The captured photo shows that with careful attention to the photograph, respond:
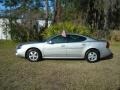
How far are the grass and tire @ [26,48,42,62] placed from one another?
31cm

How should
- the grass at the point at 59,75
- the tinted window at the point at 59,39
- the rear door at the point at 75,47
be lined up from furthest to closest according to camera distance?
the tinted window at the point at 59,39, the rear door at the point at 75,47, the grass at the point at 59,75

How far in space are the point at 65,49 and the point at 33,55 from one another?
165 centimetres

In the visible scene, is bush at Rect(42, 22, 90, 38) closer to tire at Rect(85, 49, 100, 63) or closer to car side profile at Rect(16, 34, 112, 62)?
car side profile at Rect(16, 34, 112, 62)

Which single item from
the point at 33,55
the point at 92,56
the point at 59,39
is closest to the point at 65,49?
the point at 59,39

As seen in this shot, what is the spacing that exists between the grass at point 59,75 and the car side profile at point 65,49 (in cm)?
32

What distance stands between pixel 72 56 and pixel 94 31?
1616cm

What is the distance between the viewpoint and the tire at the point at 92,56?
16875 mm

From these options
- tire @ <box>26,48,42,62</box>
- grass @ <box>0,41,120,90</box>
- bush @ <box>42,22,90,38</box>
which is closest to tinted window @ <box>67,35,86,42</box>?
grass @ <box>0,41,120,90</box>

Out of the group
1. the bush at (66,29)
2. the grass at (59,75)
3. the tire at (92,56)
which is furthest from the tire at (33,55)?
the bush at (66,29)

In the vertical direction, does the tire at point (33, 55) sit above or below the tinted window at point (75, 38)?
below

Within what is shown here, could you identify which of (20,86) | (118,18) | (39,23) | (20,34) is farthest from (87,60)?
(118,18)

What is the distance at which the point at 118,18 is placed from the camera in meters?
39.9

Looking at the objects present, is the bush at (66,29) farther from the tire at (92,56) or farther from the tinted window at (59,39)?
the tire at (92,56)

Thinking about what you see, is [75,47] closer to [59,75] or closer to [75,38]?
[75,38]
